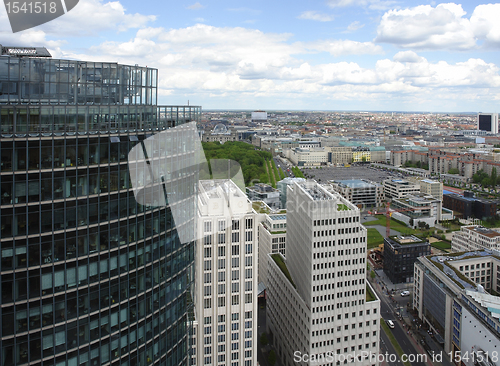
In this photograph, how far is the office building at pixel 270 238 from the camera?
1382 cm

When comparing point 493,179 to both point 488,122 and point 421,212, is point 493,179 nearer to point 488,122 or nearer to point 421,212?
point 421,212

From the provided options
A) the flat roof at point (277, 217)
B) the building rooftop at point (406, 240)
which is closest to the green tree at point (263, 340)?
the flat roof at point (277, 217)

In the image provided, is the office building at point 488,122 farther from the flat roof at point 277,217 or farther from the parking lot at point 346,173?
the flat roof at point 277,217

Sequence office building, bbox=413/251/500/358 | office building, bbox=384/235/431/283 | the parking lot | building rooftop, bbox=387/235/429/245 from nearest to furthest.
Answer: office building, bbox=413/251/500/358 < office building, bbox=384/235/431/283 < building rooftop, bbox=387/235/429/245 < the parking lot

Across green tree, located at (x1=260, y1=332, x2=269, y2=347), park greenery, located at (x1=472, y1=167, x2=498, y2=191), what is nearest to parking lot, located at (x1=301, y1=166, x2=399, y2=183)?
park greenery, located at (x1=472, y1=167, x2=498, y2=191)

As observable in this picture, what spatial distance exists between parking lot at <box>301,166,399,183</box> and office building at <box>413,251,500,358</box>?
20.2 meters

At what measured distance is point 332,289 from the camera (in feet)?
29.5

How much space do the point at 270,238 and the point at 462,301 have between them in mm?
5715

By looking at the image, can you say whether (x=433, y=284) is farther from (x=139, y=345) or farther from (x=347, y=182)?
(x=347, y=182)

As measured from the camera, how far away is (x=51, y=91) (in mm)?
3912

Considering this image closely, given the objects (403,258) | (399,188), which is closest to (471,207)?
(399,188)

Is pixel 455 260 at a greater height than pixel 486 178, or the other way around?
pixel 486 178

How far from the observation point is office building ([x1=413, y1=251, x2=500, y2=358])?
31.5ft

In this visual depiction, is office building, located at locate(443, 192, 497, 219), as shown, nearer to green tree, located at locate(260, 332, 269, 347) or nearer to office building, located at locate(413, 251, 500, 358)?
office building, located at locate(413, 251, 500, 358)
